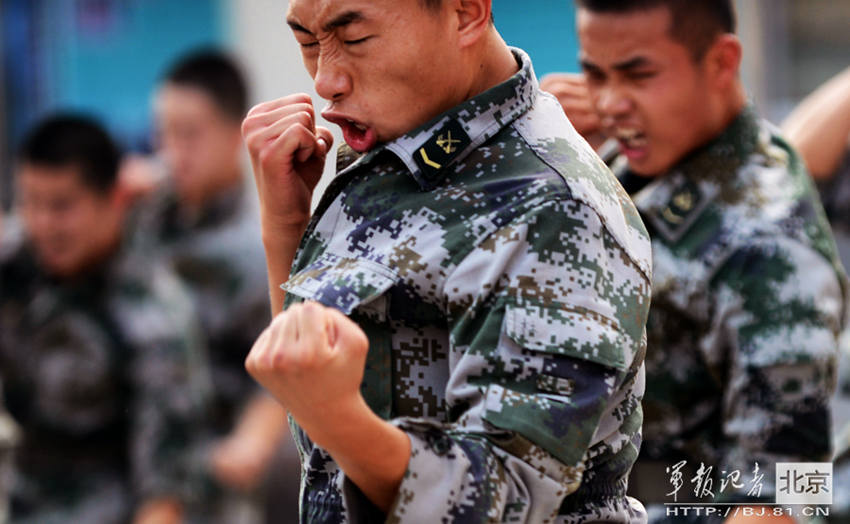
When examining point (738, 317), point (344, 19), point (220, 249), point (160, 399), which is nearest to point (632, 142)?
point (738, 317)

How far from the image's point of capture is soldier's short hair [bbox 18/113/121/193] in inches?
226

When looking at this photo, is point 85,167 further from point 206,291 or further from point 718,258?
point 718,258

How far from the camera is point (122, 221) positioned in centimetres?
582

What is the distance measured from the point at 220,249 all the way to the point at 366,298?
15.5ft

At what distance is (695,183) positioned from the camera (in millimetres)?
3324

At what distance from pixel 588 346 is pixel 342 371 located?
34cm

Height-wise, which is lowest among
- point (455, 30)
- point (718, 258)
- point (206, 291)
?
point (206, 291)

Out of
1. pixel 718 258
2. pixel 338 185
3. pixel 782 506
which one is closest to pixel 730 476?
pixel 782 506

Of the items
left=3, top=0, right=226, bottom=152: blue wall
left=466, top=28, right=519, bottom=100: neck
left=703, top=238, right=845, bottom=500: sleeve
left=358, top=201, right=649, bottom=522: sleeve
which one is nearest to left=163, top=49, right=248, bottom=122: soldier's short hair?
left=3, top=0, right=226, bottom=152: blue wall

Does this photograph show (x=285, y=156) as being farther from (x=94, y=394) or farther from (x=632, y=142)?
(x=94, y=394)

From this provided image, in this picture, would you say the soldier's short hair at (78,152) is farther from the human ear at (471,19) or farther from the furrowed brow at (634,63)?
the human ear at (471,19)

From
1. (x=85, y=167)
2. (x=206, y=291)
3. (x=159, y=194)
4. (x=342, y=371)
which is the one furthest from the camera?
(x=159, y=194)

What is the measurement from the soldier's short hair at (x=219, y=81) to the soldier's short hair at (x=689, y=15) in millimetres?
3962

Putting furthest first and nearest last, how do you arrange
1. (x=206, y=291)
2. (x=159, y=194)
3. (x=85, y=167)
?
(x=159, y=194) → (x=206, y=291) → (x=85, y=167)
